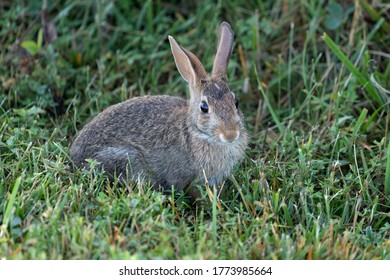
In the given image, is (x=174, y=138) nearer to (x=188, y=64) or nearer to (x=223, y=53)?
(x=188, y=64)

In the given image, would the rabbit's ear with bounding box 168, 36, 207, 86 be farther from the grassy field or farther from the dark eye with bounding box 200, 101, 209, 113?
Answer: the grassy field

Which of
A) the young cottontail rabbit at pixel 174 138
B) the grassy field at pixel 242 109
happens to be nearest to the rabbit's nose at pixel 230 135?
the young cottontail rabbit at pixel 174 138

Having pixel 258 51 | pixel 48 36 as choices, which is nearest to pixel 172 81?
pixel 258 51

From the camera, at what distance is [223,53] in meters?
4.97

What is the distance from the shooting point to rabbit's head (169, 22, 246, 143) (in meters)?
4.61

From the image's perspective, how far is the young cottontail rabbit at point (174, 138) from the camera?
481cm

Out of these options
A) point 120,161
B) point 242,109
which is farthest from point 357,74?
point 120,161

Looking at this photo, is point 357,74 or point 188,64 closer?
point 188,64

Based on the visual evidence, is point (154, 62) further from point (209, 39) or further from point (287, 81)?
point (287, 81)

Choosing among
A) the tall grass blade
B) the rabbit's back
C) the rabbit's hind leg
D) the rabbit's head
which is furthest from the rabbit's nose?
the tall grass blade

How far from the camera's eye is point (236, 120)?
4.65 metres

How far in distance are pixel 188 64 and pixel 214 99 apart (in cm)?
38

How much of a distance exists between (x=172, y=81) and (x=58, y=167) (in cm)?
206

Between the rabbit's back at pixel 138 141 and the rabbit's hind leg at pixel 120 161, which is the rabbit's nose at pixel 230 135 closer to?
the rabbit's back at pixel 138 141
